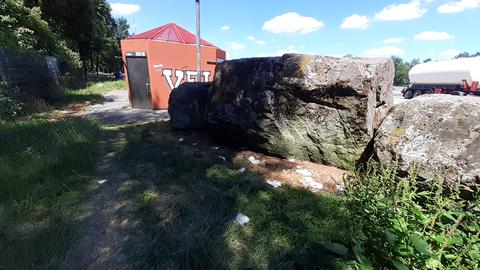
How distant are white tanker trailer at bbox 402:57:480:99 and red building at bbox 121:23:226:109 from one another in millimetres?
15567

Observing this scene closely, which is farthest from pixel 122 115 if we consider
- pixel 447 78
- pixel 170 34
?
pixel 447 78

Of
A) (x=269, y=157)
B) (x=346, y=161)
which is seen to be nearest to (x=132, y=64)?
(x=269, y=157)

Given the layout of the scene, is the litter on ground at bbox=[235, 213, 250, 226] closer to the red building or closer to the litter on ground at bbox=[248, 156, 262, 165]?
the litter on ground at bbox=[248, 156, 262, 165]

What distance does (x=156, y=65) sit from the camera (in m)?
9.80

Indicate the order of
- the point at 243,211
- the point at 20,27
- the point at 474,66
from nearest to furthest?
the point at 243,211 < the point at 20,27 < the point at 474,66

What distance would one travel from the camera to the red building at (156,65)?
9750mm

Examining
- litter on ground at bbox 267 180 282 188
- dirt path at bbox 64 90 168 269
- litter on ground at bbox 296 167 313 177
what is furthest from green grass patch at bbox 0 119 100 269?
litter on ground at bbox 296 167 313 177

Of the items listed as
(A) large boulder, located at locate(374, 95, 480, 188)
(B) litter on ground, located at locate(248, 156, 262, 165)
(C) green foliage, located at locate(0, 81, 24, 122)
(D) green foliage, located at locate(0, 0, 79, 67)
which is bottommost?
(B) litter on ground, located at locate(248, 156, 262, 165)

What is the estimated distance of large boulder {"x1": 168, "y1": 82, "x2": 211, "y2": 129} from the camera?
595 centimetres

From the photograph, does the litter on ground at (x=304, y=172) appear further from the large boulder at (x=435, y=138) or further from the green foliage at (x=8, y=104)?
the green foliage at (x=8, y=104)

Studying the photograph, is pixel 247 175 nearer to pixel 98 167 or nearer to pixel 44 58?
pixel 98 167

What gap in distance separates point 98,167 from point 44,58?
1028 centimetres

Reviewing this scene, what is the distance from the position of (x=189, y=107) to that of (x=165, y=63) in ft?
15.4

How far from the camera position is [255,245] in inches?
96.7
